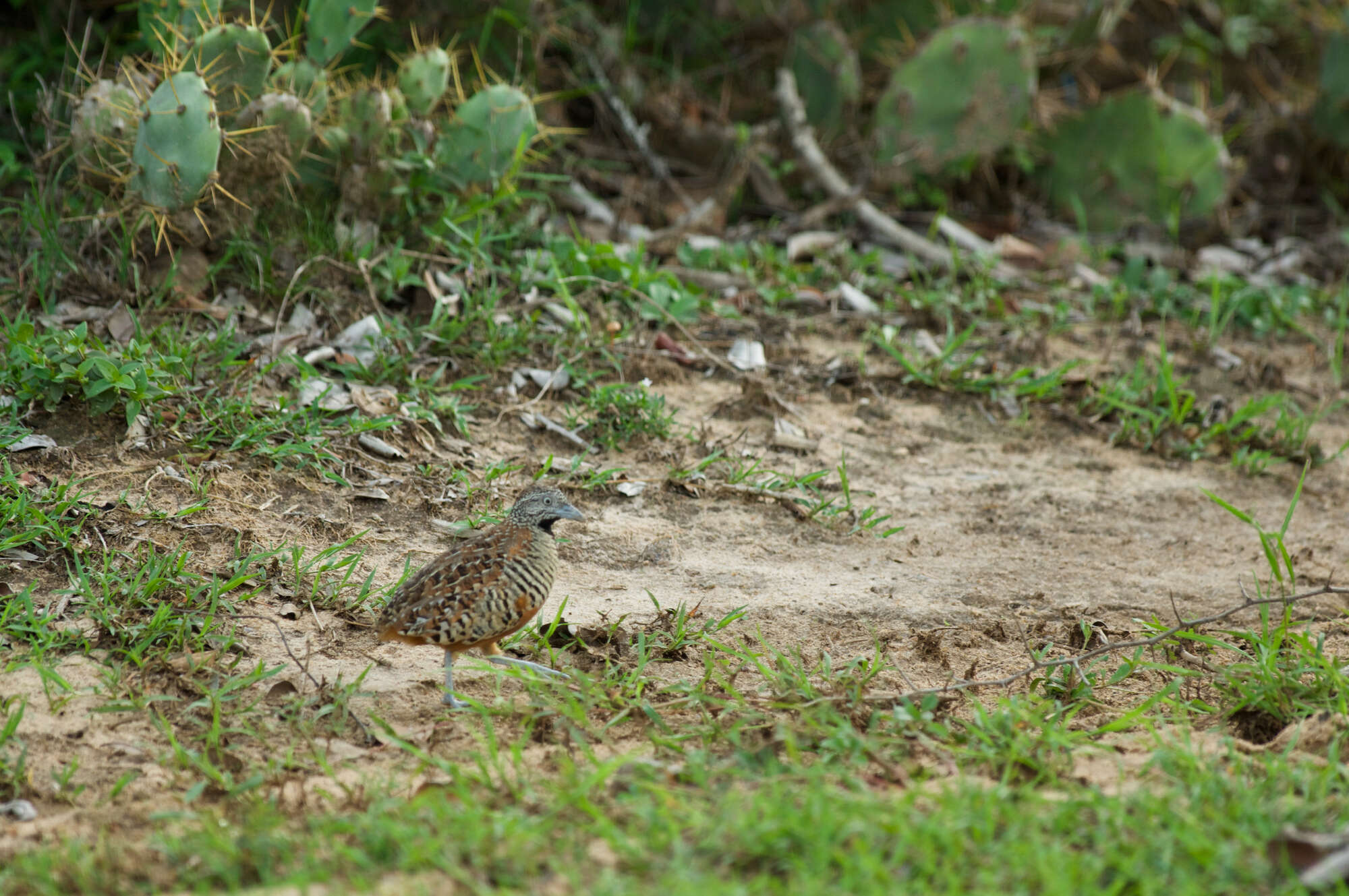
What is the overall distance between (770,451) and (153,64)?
9.87 feet

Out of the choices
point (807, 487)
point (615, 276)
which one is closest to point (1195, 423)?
point (807, 487)

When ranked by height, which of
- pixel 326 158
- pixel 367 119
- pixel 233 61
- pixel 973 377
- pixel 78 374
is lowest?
pixel 973 377

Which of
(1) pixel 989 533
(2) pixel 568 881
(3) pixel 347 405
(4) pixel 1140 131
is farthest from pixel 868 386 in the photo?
(2) pixel 568 881

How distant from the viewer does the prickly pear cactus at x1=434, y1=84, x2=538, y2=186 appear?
5328mm

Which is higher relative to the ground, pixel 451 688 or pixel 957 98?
pixel 957 98

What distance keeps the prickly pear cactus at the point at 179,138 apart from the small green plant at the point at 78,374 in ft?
2.50

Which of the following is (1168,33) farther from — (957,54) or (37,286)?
(37,286)

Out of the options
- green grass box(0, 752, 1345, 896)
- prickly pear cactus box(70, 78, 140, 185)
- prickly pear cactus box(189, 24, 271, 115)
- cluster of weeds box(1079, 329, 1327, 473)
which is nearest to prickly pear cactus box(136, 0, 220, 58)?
prickly pear cactus box(189, 24, 271, 115)

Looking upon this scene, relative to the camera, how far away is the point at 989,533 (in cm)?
448

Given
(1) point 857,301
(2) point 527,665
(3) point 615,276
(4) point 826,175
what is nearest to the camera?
(2) point 527,665

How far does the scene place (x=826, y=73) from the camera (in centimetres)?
720

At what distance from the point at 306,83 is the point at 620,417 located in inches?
84.1

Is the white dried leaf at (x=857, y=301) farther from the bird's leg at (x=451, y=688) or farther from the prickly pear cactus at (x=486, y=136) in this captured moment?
the bird's leg at (x=451, y=688)

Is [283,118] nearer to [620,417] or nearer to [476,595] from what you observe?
[620,417]
